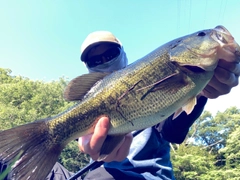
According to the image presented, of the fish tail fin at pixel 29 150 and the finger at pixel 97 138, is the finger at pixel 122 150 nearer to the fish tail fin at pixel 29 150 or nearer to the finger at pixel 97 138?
the finger at pixel 97 138

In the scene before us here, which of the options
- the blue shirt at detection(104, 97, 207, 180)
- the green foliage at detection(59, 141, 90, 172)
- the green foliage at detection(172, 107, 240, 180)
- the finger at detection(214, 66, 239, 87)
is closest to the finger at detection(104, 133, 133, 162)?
the blue shirt at detection(104, 97, 207, 180)

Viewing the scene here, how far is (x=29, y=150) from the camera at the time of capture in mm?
1878

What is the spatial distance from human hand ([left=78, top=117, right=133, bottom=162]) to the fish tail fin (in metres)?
0.23

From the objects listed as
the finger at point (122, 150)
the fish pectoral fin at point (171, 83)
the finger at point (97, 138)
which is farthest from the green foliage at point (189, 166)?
the fish pectoral fin at point (171, 83)

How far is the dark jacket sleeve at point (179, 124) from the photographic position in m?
2.60

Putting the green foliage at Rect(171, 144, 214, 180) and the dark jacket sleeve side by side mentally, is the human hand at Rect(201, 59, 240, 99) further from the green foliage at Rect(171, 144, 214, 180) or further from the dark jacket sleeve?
the green foliage at Rect(171, 144, 214, 180)

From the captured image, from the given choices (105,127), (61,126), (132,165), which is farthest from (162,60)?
(132,165)

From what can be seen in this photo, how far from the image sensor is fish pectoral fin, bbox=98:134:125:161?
6.58ft

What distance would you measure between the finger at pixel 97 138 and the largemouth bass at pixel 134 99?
43 mm

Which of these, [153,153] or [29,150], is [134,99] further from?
[153,153]

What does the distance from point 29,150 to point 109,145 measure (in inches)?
20.6

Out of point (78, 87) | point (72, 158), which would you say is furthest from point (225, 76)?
point (72, 158)

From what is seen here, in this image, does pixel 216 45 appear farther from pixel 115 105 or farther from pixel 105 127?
pixel 105 127

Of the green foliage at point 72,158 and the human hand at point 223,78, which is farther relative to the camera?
the green foliage at point 72,158
